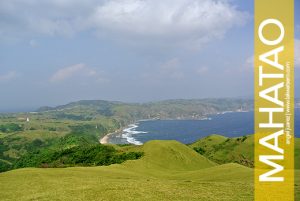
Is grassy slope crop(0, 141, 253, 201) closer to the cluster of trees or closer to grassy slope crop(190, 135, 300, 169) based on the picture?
the cluster of trees

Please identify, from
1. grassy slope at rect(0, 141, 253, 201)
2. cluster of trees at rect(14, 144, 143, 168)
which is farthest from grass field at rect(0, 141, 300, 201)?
cluster of trees at rect(14, 144, 143, 168)

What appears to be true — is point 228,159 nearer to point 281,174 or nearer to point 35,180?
point 281,174

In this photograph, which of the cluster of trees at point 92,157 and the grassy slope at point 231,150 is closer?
the cluster of trees at point 92,157

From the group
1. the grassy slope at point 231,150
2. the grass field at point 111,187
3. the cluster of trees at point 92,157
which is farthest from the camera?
the grassy slope at point 231,150

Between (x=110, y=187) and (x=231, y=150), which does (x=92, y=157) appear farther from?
(x=110, y=187)

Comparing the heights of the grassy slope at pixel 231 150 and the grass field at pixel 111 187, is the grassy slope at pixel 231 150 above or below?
below

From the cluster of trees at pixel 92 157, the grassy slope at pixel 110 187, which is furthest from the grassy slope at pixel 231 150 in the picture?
the grassy slope at pixel 110 187

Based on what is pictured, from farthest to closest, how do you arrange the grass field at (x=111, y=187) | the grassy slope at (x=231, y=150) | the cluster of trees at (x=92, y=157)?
the grassy slope at (x=231, y=150) < the cluster of trees at (x=92, y=157) < the grass field at (x=111, y=187)

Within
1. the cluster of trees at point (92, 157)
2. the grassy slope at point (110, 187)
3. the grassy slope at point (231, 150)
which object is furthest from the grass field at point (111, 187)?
the grassy slope at point (231, 150)

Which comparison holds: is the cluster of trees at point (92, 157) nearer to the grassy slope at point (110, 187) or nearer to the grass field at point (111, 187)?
the grassy slope at point (110, 187)

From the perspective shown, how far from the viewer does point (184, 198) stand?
3697cm

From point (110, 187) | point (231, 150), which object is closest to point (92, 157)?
point (231, 150)

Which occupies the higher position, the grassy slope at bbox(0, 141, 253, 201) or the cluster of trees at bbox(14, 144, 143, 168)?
the grassy slope at bbox(0, 141, 253, 201)

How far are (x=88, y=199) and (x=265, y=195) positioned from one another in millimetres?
19303
